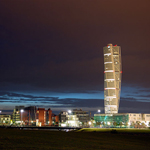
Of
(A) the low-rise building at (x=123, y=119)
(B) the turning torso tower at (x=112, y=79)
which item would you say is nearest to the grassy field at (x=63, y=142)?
(A) the low-rise building at (x=123, y=119)

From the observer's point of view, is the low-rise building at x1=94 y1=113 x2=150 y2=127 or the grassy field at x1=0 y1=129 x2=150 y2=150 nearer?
the grassy field at x1=0 y1=129 x2=150 y2=150

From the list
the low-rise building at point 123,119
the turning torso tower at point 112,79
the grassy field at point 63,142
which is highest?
the turning torso tower at point 112,79

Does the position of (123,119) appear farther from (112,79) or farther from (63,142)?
(63,142)

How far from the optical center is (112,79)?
135m

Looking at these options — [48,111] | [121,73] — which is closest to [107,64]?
[121,73]

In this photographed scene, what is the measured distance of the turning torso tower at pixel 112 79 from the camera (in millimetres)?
135000

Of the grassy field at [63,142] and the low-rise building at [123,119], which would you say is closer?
the grassy field at [63,142]

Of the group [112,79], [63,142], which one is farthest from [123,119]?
[63,142]

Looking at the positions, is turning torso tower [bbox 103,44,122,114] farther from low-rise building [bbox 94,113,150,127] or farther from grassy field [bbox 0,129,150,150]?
grassy field [bbox 0,129,150,150]

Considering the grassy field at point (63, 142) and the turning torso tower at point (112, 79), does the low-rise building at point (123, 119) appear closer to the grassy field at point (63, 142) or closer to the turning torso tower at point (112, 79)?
the turning torso tower at point (112, 79)

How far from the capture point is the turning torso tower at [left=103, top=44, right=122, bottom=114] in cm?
13500

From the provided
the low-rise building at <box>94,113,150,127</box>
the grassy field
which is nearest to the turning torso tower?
the low-rise building at <box>94,113,150,127</box>

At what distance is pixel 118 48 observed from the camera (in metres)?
142

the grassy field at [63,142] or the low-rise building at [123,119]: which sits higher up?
the grassy field at [63,142]
